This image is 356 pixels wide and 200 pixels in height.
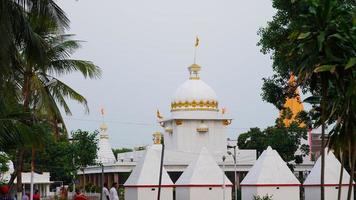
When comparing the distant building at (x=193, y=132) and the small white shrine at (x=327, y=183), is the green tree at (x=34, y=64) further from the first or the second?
the distant building at (x=193, y=132)

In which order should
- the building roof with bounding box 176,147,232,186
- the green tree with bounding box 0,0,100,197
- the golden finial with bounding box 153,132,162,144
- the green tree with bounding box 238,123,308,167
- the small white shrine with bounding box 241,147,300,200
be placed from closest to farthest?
the green tree with bounding box 0,0,100,197 → the small white shrine with bounding box 241,147,300,200 → the building roof with bounding box 176,147,232,186 → the golden finial with bounding box 153,132,162,144 → the green tree with bounding box 238,123,308,167

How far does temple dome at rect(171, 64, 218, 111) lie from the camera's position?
62438mm

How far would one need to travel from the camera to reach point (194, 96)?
2462 inches

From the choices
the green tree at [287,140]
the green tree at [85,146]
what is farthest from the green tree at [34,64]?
the green tree at [287,140]

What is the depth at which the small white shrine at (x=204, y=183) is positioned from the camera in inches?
1719

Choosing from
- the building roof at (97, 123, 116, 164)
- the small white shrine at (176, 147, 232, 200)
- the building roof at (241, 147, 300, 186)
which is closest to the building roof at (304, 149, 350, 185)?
the building roof at (241, 147, 300, 186)

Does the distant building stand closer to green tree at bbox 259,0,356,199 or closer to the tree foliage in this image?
the tree foliage

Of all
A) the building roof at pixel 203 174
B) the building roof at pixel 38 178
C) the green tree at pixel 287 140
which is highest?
the green tree at pixel 287 140

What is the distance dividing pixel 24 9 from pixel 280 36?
1409cm

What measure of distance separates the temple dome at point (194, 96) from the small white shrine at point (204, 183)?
57.7 feet

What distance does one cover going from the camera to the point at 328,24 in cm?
1994

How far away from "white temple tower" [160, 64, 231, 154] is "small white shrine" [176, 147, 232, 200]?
1766 centimetres

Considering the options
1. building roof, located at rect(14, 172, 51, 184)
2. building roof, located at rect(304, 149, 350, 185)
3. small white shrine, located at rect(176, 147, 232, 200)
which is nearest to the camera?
building roof, located at rect(304, 149, 350, 185)

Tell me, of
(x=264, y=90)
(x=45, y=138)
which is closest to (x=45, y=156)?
(x=264, y=90)
